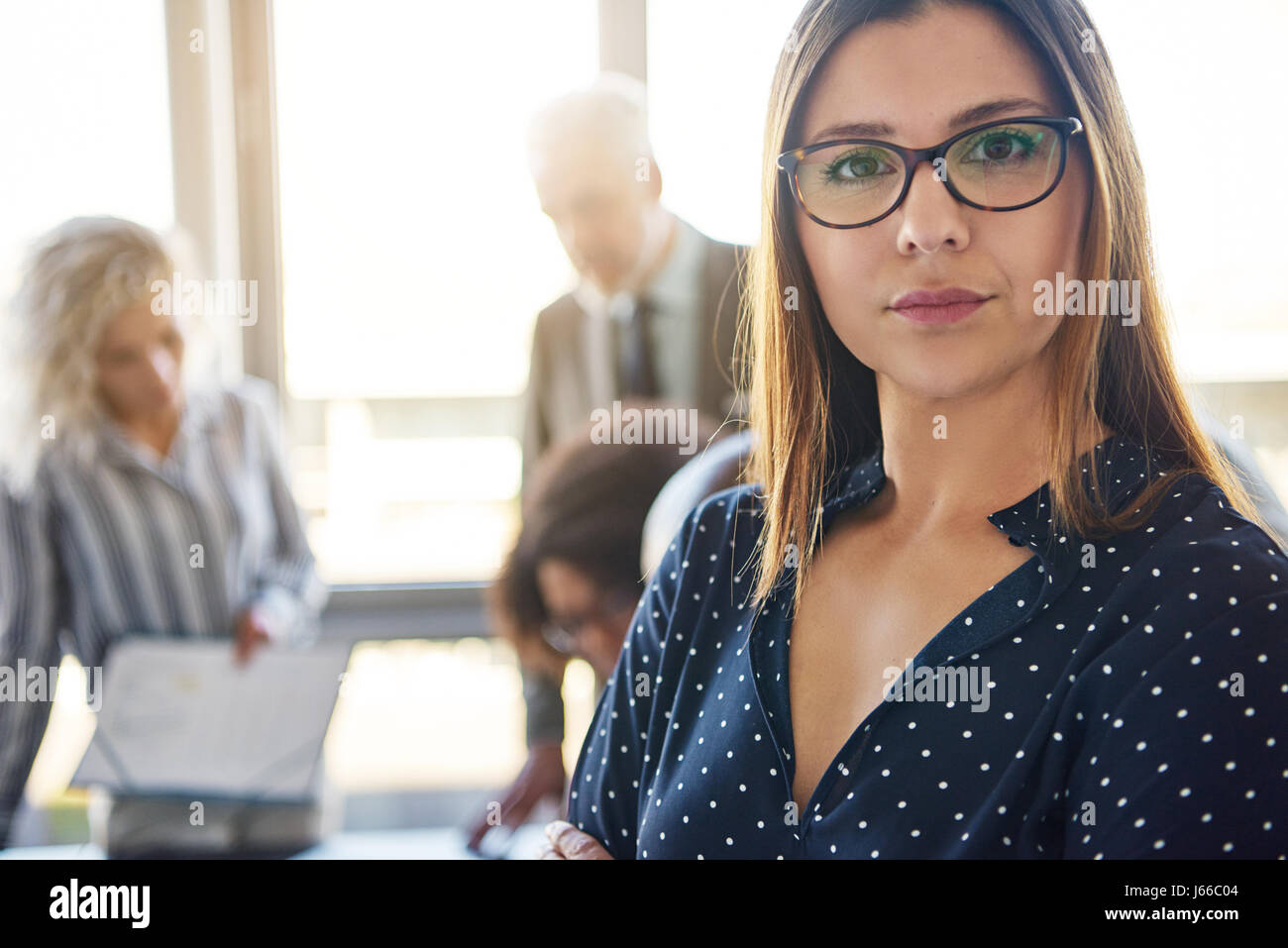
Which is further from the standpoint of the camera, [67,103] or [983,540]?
[67,103]

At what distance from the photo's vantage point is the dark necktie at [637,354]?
1.62m

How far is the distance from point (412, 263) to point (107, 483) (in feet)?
2.79

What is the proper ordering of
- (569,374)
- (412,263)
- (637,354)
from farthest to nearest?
1. (412,263)
2. (569,374)
3. (637,354)

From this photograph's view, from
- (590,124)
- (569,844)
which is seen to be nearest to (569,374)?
(590,124)

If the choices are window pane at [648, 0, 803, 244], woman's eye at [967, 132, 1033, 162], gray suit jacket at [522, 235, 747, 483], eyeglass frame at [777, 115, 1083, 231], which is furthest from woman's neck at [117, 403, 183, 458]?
woman's eye at [967, 132, 1033, 162]

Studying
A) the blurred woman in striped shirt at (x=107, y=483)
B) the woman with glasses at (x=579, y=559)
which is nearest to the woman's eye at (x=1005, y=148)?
the woman with glasses at (x=579, y=559)

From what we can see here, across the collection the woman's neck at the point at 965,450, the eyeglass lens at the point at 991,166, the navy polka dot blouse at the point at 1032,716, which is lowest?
the navy polka dot blouse at the point at 1032,716

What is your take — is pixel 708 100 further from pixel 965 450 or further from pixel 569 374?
pixel 965 450

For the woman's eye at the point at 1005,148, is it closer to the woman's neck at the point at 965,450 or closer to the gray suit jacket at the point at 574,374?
the woman's neck at the point at 965,450

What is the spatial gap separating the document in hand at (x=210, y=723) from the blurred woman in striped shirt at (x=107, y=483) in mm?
60

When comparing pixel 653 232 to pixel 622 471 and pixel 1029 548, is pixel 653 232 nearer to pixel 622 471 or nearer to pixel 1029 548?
pixel 622 471

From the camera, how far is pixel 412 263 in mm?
2156

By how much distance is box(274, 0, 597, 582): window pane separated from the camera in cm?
203

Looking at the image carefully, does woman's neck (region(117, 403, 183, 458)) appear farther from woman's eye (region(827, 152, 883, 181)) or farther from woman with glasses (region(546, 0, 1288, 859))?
woman's eye (region(827, 152, 883, 181))
